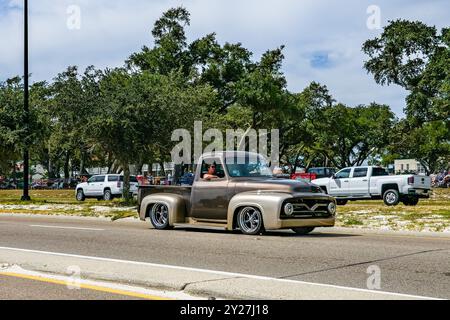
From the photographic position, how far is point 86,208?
2616 centimetres

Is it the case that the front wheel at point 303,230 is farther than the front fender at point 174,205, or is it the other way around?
the front fender at point 174,205

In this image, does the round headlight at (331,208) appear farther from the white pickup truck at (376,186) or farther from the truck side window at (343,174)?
the truck side window at (343,174)

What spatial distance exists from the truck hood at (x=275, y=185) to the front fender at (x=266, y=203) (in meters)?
0.17

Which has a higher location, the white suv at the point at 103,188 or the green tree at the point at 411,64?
the green tree at the point at 411,64

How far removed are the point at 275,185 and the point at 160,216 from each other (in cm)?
382

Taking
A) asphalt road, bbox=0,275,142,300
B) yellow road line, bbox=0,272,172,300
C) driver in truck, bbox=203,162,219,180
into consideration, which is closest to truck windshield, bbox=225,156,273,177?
driver in truck, bbox=203,162,219,180

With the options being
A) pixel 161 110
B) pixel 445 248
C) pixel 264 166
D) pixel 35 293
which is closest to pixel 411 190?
pixel 161 110

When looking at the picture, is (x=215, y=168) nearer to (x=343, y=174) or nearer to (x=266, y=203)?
(x=266, y=203)

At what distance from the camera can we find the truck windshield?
1522 cm

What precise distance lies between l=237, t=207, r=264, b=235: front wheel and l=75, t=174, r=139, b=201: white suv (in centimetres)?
2442

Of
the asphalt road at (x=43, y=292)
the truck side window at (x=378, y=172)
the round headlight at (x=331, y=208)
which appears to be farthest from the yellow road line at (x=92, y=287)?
the truck side window at (x=378, y=172)

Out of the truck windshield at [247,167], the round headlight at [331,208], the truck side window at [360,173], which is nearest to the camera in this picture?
the round headlight at [331,208]

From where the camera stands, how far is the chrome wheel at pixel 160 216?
16266 millimetres
